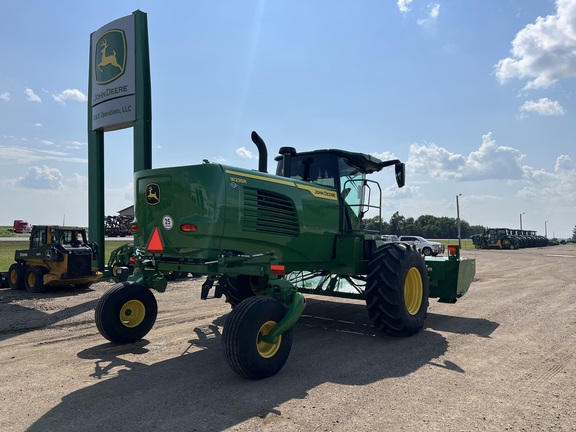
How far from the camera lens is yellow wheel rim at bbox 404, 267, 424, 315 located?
7463 mm

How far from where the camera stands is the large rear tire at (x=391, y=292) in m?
6.70

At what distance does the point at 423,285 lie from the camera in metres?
7.52

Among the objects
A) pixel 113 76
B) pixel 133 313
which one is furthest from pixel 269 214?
pixel 113 76

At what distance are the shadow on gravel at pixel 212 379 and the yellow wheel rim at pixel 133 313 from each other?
1.04ft

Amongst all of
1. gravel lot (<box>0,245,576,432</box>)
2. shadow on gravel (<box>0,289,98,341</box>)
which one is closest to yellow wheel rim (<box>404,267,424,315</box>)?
gravel lot (<box>0,245,576,432</box>)

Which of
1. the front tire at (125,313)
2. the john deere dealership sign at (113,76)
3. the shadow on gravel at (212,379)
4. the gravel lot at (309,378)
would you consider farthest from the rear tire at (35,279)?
the front tire at (125,313)

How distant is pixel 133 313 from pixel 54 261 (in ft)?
24.0

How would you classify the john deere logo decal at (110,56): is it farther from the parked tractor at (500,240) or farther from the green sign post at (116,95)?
the parked tractor at (500,240)

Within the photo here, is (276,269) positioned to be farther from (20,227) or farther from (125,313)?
(20,227)

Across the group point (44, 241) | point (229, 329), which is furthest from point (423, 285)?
point (44, 241)

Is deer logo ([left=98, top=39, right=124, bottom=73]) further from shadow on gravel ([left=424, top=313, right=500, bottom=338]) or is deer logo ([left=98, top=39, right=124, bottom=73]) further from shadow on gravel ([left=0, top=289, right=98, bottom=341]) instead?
shadow on gravel ([left=424, top=313, right=500, bottom=338])

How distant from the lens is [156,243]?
5.76m

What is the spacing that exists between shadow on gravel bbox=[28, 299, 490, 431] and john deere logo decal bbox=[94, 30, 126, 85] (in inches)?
437

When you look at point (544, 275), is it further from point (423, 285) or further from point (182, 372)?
point (182, 372)
